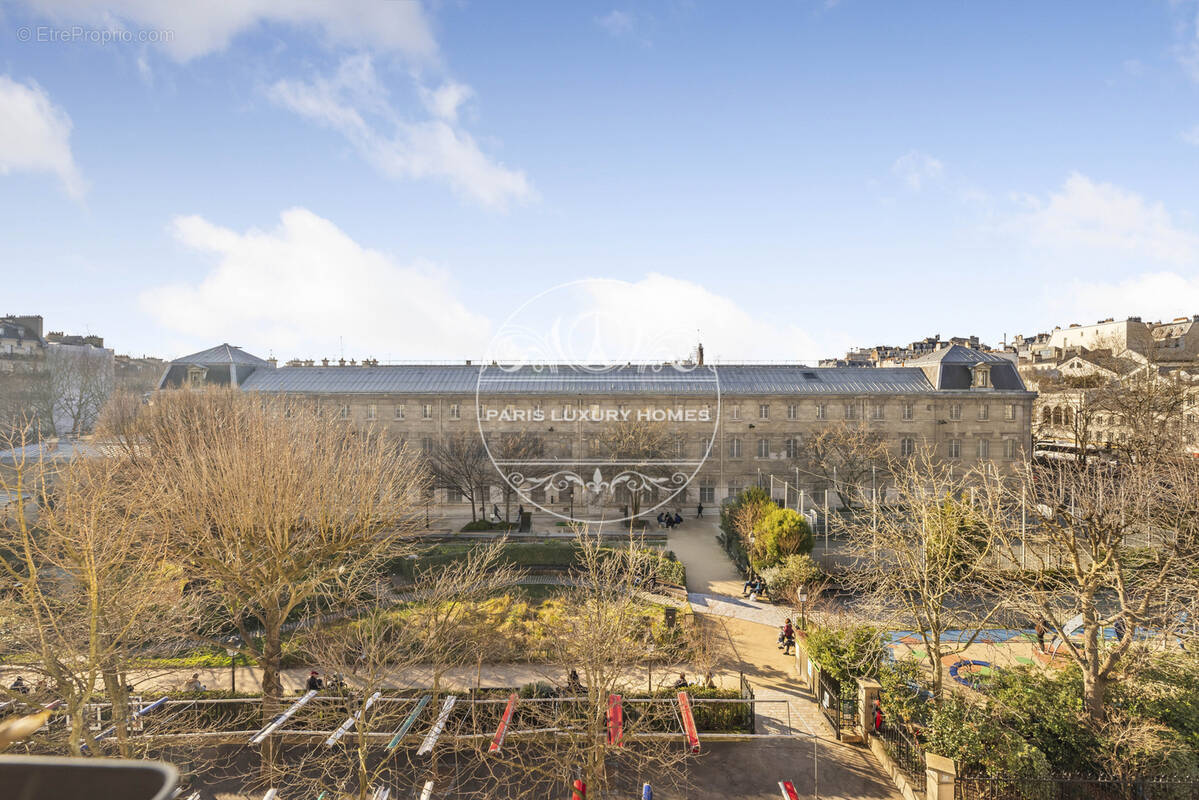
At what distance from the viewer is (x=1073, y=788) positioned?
1230cm

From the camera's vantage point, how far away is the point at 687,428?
41.9m

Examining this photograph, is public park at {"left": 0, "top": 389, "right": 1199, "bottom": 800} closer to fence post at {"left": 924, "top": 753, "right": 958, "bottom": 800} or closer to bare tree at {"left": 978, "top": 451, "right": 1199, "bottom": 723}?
fence post at {"left": 924, "top": 753, "right": 958, "bottom": 800}

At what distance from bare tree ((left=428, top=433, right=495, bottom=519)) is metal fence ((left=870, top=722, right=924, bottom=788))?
2528 cm

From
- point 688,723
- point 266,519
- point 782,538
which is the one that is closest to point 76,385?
point 266,519

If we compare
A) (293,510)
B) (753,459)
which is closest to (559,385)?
(753,459)

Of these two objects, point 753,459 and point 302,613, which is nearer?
point 302,613

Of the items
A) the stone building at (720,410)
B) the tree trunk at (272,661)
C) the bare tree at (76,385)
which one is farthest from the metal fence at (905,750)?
the bare tree at (76,385)

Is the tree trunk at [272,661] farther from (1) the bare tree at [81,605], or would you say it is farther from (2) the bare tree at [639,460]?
(2) the bare tree at [639,460]

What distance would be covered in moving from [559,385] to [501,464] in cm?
734

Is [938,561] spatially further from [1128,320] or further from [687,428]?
[1128,320]

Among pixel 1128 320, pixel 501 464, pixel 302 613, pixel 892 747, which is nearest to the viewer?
pixel 892 747

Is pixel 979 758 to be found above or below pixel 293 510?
below

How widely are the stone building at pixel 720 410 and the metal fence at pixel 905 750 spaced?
26530 mm

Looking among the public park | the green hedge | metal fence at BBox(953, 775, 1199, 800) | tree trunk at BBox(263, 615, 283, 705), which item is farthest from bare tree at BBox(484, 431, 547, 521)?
metal fence at BBox(953, 775, 1199, 800)
